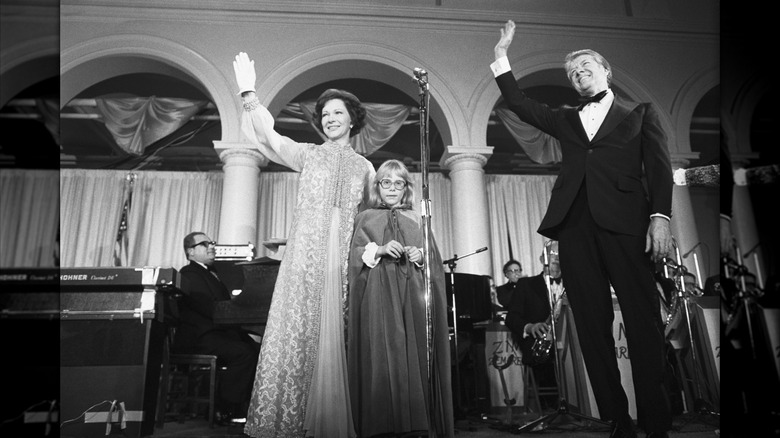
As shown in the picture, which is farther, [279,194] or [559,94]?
[279,194]

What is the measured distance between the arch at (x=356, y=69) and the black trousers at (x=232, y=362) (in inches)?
76.2

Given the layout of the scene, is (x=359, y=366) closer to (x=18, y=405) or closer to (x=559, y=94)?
(x=18, y=405)

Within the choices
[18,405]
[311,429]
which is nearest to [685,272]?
[311,429]

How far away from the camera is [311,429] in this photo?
2.94 m

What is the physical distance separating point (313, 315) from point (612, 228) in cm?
166

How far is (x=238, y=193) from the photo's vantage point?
4.75m

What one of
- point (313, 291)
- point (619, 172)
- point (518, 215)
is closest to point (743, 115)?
point (619, 172)

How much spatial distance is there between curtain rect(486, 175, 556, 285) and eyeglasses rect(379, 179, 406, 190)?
4400mm

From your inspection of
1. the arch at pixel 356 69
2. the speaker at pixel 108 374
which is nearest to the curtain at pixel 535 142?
the arch at pixel 356 69

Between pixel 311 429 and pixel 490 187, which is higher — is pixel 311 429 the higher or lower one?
the lower one

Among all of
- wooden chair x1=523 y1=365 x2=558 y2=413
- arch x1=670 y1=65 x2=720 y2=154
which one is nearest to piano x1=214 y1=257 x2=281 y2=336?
wooden chair x1=523 y1=365 x2=558 y2=413

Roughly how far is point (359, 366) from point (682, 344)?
2.25 meters

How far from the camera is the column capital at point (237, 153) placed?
4.74 m

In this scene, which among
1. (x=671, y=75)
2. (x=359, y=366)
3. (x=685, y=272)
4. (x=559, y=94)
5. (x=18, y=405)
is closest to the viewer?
(x=18, y=405)
